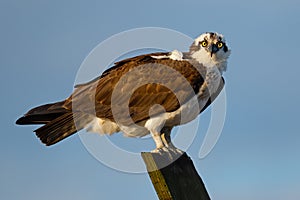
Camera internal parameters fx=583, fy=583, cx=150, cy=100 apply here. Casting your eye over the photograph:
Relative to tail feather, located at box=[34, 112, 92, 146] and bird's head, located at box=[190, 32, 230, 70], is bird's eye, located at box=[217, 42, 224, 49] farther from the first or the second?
tail feather, located at box=[34, 112, 92, 146]

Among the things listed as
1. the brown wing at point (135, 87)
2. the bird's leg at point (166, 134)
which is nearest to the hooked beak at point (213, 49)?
the brown wing at point (135, 87)

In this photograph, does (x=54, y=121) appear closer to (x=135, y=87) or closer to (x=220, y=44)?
(x=135, y=87)

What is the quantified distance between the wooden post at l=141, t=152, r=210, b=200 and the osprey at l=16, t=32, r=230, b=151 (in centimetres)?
365

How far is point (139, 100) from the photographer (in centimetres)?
957

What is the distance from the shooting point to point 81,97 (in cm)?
978

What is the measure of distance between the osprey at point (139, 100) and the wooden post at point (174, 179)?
12.0 ft

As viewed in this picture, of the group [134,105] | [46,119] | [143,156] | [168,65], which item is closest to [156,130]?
[134,105]

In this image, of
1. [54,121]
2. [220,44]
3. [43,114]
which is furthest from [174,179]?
[220,44]

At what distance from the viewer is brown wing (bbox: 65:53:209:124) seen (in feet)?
31.3

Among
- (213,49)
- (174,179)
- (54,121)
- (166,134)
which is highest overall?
(213,49)

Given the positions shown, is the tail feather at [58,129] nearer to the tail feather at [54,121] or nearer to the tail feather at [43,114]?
the tail feather at [54,121]

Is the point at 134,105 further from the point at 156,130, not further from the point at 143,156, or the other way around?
the point at 143,156

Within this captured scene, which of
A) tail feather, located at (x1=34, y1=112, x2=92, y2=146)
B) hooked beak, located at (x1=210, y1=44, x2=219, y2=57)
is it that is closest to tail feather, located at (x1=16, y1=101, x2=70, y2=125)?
tail feather, located at (x1=34, y1=112, x2=92, y2=146)

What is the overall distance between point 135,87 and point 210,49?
5.14 ft
